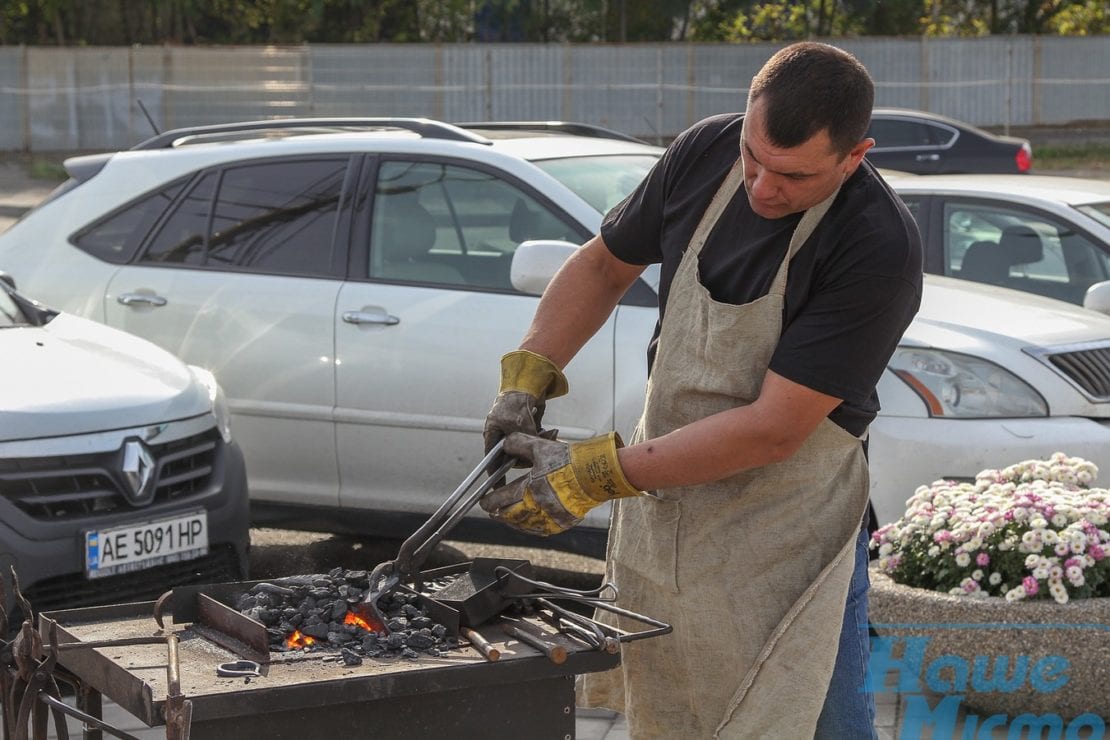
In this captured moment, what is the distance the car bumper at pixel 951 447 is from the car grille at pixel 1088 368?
180 mm

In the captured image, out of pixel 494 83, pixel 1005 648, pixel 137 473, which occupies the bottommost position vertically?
pixel 1005 648

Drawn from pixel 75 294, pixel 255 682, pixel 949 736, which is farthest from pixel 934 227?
pixel 255 682

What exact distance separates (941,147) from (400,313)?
1146 centimetres

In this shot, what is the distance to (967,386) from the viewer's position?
4.84 m

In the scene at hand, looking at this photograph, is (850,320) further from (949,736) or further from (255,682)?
(949,736)

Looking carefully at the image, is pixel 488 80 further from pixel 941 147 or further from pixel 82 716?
pixel 82 716

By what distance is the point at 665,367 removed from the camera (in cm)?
Result: 279

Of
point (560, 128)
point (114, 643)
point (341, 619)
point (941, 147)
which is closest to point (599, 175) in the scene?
point (560, 128)

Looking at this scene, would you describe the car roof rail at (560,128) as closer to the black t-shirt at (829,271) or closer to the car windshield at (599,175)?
the car windshield at (599,175)

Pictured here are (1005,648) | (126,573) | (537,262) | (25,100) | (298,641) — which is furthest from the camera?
(25,100)

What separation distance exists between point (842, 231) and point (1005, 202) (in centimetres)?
412

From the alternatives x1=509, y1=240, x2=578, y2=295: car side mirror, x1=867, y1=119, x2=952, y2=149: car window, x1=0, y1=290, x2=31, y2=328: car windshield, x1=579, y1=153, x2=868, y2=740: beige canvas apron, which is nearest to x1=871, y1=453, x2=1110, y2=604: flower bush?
x1=509, y1=240, x2=578, y2=295: car side mirror

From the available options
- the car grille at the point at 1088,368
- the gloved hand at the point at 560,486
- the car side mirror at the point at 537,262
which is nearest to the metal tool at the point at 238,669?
the gloved hand at the point at 560,486

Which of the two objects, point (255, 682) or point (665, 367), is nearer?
point (255, 682)
